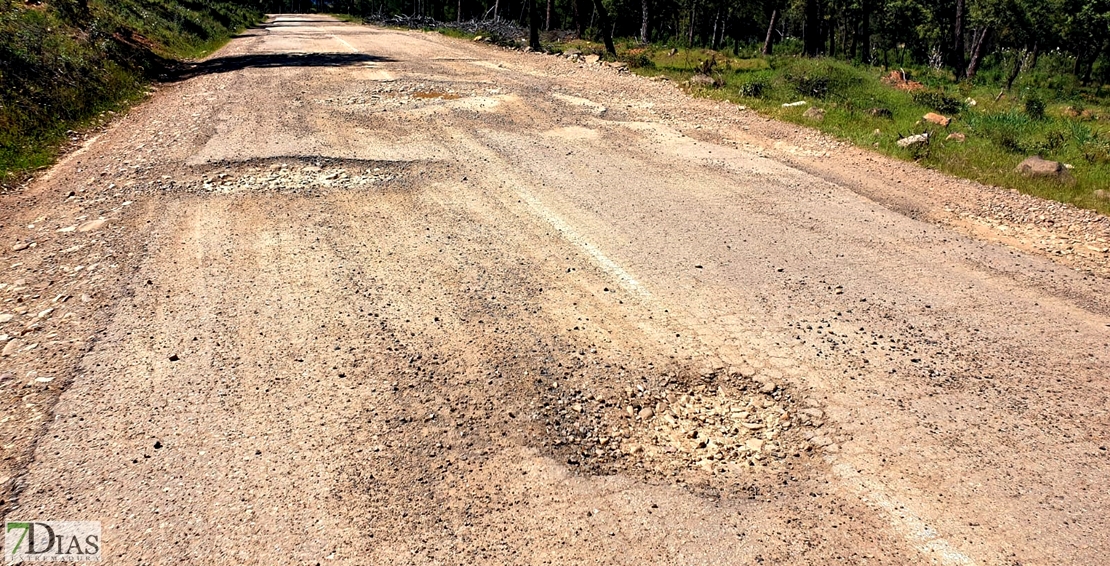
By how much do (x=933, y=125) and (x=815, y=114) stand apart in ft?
6.38

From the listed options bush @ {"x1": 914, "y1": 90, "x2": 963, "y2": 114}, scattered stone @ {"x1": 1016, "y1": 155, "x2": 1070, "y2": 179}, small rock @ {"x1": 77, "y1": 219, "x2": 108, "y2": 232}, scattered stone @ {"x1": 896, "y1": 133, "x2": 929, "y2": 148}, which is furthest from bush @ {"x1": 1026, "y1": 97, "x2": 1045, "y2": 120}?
small rock @ {"x1": 77, "y1": 219, "x2": 108, "y2": 232}

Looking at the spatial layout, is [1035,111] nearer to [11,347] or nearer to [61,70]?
A: [11,347]

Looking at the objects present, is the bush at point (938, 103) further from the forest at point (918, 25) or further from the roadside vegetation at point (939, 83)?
the forest at point (918, 25)

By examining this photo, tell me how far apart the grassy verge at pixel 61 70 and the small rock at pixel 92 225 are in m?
→ 2.31

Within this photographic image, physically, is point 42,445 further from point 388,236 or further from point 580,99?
point 580,99

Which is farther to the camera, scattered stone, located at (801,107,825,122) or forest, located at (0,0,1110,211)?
scattered stone, located at (801,107,825,122)

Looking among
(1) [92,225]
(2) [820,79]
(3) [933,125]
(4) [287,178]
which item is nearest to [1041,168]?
(3) [933,125]

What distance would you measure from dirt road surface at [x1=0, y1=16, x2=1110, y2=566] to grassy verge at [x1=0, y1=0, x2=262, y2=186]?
5.53 ft

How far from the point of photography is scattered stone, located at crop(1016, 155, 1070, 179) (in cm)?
783

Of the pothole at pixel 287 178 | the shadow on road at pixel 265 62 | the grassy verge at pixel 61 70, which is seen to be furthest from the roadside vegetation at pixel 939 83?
the grassy verge at pixel 61 70

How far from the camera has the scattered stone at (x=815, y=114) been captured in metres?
10.9

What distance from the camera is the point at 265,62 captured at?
18078 millimetres

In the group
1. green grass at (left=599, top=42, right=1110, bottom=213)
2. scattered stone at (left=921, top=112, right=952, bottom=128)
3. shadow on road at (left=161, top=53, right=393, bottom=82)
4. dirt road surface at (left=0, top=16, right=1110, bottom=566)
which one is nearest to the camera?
dirt road surface at (left=0, top=16, right=1110, bottom=566)

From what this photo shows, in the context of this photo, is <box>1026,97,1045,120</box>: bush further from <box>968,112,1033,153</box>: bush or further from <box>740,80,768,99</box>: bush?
<box>740,80,768,99</box>: bush
